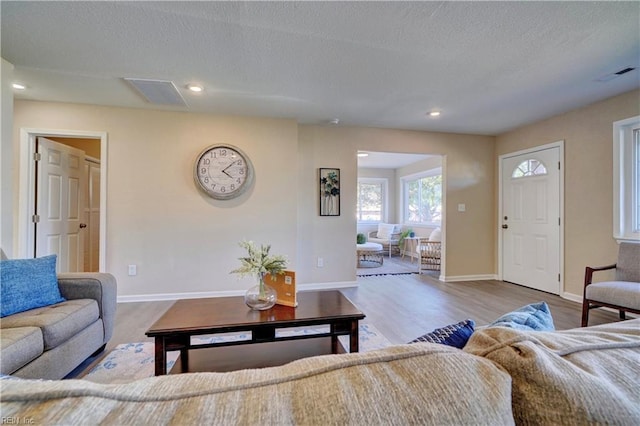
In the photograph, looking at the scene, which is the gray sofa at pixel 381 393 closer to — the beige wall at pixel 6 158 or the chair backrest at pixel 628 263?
the beige wall at pixel 6 158

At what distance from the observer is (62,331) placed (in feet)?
5.24

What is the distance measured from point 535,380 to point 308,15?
6.64 ft

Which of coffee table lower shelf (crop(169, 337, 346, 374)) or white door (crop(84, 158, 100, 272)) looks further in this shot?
white door (crop(84, 158, 100, 272))

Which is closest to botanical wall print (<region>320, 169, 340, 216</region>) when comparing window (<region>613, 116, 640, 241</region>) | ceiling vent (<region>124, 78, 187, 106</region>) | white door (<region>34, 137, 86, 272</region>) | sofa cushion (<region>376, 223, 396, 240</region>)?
ceiling vent (<region>124, 78, 187, 106</region>)

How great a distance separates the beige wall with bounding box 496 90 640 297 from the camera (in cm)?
306

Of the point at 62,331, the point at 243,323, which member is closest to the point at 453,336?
the point at 243,323

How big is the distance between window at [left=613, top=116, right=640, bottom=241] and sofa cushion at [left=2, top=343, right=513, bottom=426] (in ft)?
12.5

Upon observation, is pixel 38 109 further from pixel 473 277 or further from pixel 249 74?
pixel 473 277

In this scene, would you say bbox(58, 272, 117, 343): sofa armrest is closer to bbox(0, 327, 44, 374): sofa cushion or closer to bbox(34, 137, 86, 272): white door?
bbox(0, 327, 44, 374): sofa cushion

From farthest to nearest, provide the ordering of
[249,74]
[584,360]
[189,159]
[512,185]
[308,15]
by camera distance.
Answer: [512,185]
[189,159]
[249,74]
[308,15]
[584,360]

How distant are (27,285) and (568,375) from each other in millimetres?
2565

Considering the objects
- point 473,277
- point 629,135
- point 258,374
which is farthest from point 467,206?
point 258,374

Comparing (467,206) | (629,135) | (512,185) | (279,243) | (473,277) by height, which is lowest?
(473,277)

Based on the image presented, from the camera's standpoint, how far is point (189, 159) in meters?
3.44
